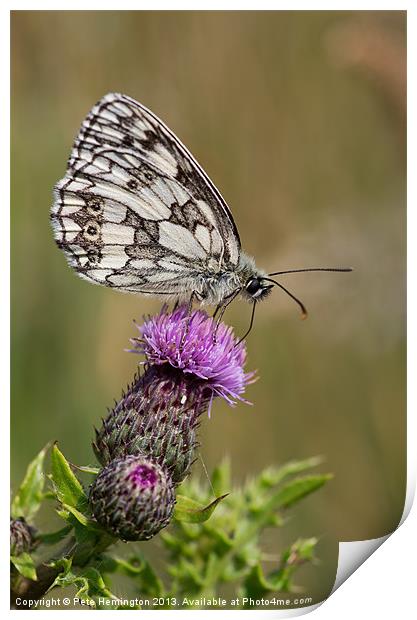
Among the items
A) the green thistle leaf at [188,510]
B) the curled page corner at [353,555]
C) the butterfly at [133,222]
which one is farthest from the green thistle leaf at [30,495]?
the curled page corner at [353,555]

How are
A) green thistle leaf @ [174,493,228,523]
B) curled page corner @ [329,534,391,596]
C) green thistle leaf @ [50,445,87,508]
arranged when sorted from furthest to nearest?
curled page corner @ [329,534,391,596]
green thistle leaf @ [174,493,228,523]
green thistle leaf @ [50,445,87,508]

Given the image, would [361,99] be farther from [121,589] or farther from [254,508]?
[121,589]

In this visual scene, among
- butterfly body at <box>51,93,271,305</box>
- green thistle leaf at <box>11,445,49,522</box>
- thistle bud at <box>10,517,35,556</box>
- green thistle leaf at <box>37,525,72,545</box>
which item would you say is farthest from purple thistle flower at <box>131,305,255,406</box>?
thistle bud at <box>10,517,35,556</box>

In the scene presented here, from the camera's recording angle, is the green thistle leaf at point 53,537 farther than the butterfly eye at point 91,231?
No

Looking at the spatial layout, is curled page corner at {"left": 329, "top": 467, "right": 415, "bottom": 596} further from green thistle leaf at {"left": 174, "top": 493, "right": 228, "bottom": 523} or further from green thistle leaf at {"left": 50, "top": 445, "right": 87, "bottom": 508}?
green thistle leaf at {"left": 50, "top": 445, "right": 87, "bottom": 508}

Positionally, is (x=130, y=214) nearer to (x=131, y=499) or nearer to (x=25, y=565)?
(x=131, y=499)

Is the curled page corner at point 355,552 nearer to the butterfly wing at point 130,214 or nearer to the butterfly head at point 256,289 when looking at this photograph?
the butterfly head at point 256,289
